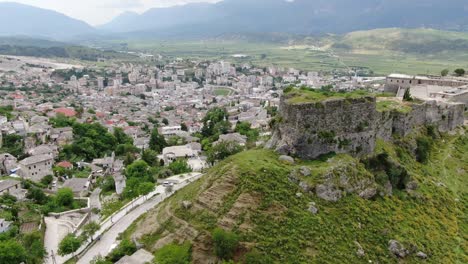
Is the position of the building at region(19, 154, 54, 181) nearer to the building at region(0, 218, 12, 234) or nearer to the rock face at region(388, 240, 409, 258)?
the building at region(0, 218, 12, 234)

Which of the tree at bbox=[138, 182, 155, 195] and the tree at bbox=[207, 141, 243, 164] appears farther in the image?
the tree at bbox=[207, 141, 243, 164]

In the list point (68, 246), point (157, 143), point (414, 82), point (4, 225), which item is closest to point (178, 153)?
point (157, 143)

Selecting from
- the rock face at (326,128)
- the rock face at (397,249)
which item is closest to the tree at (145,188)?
the rock face at (326,128)

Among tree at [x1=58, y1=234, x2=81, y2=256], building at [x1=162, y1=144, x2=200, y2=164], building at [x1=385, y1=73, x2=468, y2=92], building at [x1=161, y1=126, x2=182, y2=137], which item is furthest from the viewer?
building at [x1=161, y1=126, x2=182, y2=137]

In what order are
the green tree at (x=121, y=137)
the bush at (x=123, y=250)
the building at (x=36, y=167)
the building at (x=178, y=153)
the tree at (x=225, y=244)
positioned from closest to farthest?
the tree at (x=225, y=244), the bush at (x=123, y=250), the building at (x=36, y=167), the building at (x=178, y=153), the green tree at (x=121, y=137)

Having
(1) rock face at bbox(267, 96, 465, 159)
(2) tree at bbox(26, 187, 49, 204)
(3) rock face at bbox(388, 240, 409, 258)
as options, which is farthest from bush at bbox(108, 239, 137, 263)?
(2) tree at bbox(26, 187, 49, 204)

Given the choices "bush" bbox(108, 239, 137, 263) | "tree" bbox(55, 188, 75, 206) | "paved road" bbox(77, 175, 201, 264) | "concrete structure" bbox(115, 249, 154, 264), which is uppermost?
"concrete structure" bbox(115, 249, 154, 264)

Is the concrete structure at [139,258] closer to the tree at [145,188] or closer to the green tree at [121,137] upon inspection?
the tree at [145,188]
